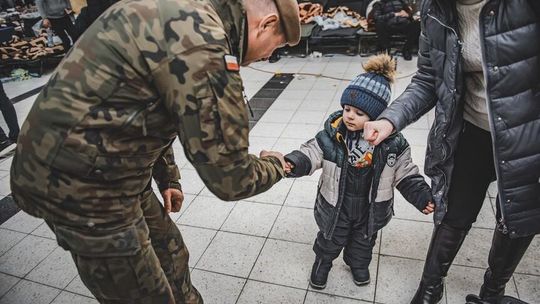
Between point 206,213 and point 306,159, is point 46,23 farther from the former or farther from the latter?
point 306,159

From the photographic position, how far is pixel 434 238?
1705 mm

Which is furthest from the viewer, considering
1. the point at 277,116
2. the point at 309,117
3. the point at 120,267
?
the point at 277,116

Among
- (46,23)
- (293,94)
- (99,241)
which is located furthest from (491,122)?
(46,23)

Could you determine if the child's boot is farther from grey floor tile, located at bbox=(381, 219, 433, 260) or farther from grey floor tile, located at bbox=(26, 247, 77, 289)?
grey floor tile, located at bbox=(26, 247, 77, 289)

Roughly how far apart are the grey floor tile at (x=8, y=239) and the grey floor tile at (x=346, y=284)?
7.02 ft

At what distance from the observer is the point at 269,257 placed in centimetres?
227

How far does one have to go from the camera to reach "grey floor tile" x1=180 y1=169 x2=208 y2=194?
3.04 meters

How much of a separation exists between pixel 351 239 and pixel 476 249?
821 mm

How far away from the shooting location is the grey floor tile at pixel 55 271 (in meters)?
2.24

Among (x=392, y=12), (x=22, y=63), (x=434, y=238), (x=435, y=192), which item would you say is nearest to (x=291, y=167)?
(x=435, y=192)

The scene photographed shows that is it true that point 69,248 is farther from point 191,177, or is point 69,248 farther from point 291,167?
point 191,177

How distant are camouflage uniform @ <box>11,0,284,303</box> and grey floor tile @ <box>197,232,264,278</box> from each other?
3.66ft

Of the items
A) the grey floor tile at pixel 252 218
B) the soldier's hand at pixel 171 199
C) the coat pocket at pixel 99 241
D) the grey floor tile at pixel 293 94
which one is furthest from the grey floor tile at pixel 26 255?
the grey floor tile at pixel 293 94

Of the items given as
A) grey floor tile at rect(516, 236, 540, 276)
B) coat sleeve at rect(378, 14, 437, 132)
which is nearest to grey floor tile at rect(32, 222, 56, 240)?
coat sleeve at rect(378, 14, 437, 132)
